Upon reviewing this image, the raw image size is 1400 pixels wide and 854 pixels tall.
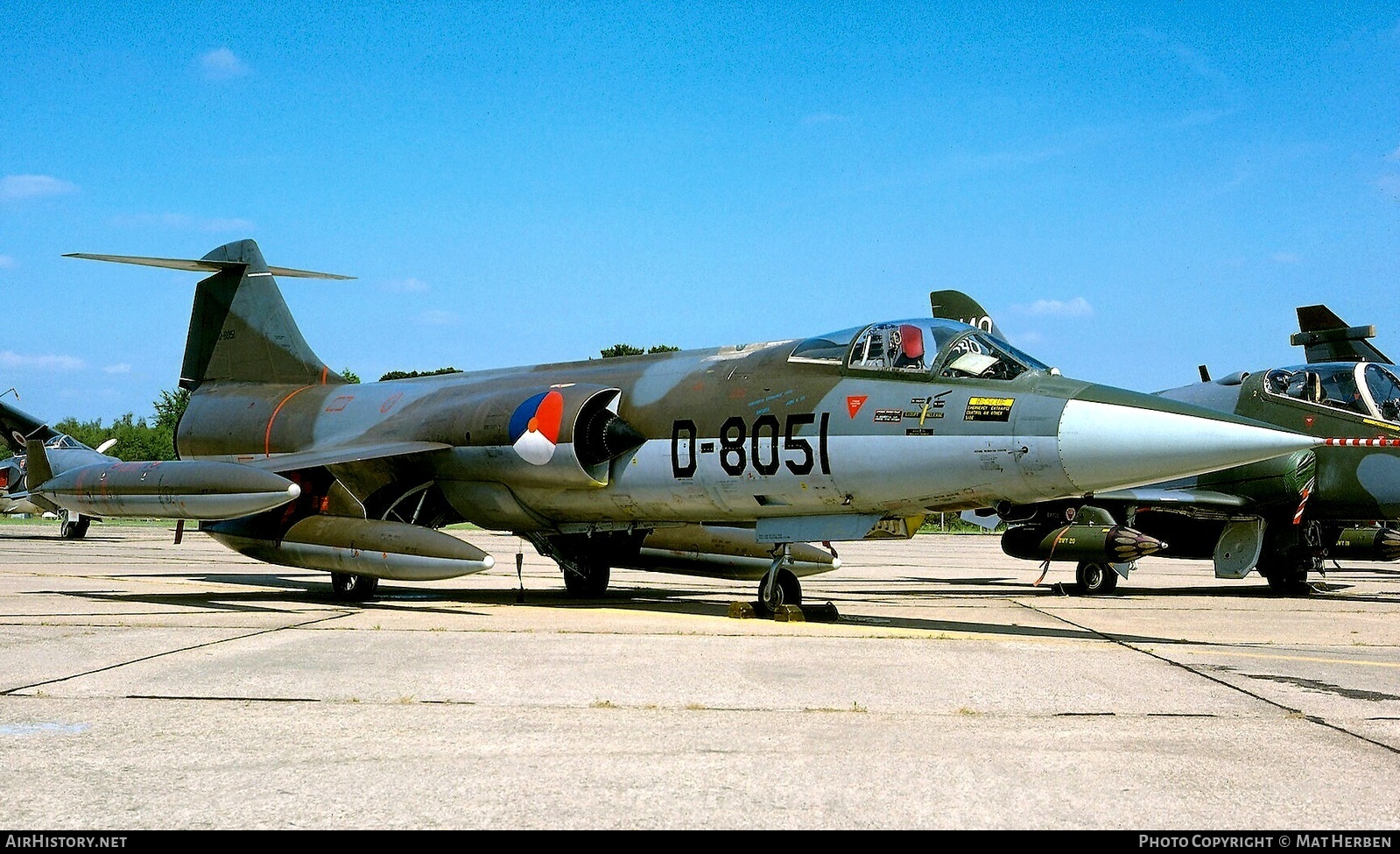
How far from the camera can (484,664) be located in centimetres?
772

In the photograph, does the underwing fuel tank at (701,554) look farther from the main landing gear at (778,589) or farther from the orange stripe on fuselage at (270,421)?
the orange stripe on fuselage at (270,421)

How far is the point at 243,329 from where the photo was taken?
1800 centimetres

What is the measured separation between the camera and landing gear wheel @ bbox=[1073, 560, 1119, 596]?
17.1m

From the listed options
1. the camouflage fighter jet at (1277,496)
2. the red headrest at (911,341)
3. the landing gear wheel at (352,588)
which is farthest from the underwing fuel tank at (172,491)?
the camouflage fighter jet at (1277,496)

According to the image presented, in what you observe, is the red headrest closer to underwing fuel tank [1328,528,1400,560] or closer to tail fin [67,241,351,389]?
tail fin [67,241,351,389]

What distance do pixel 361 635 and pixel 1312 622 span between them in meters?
9.31

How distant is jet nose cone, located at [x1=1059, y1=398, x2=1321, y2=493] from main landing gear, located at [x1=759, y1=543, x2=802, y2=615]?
3089 mm

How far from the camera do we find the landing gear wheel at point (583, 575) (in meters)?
15.2

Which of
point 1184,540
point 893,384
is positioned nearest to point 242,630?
point 893,384

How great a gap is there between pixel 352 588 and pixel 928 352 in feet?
23.7

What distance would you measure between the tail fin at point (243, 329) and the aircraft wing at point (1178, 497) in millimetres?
11552

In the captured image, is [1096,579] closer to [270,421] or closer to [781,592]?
[781,592]

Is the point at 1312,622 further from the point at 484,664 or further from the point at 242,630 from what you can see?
the point at 242,630

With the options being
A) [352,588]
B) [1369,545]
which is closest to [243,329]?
[352,588]
